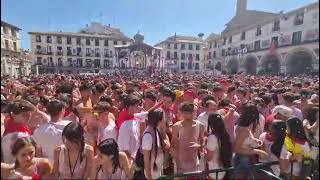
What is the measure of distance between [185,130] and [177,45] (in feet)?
249

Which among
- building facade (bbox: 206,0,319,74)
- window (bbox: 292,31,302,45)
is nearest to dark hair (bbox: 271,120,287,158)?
building facade (bbox: 206,0,319,74)

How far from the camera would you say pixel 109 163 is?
351cm

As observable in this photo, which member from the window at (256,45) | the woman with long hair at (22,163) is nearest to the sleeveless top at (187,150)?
the woman with long hair at (22,163)

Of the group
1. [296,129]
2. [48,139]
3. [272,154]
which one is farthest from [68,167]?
[296,129]

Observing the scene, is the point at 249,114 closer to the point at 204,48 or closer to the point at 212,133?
the point at 212,133

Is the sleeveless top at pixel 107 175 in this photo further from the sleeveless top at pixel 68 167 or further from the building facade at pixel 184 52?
the building facade at pixel 184 52

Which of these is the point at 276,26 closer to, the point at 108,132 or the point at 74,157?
the point at 108,132

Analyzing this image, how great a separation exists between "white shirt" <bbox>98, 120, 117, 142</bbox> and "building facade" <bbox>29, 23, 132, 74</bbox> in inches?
2559

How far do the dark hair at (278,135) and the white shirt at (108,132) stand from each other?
2447 millimetres

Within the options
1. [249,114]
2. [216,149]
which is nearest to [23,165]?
[216,149]

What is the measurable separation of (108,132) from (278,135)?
259cm

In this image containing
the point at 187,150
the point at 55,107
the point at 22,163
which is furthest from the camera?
the point at 187,150

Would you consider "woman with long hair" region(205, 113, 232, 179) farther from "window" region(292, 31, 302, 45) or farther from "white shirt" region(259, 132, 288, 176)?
"window" region(292, 31, 302, 45)

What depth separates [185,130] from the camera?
4.54 meters
